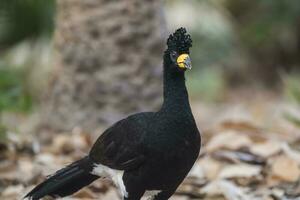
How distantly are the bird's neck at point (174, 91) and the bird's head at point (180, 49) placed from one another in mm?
68

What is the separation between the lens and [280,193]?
4.83 m

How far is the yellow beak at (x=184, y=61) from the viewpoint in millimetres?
3877

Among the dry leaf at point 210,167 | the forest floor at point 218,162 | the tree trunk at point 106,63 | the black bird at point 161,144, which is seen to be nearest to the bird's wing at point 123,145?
Result: the black bird at point 161,144

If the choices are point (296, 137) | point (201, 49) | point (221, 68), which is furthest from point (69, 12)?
point (221, 68)

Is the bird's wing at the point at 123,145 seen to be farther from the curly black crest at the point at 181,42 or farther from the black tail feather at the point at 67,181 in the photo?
the curly black crest at the point at 181,42

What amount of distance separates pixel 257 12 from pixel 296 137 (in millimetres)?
6700

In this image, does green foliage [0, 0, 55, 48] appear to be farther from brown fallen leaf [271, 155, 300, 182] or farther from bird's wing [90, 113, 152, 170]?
bird's wing [90, 113, 152, 170]

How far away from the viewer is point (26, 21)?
9023 millimetres

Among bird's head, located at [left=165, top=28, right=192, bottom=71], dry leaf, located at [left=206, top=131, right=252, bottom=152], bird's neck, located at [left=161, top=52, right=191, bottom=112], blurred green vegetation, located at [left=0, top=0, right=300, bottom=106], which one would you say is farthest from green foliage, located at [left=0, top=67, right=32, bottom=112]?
blurred green vegetation, located at [left=0, top=0, right=300, bottom=106]

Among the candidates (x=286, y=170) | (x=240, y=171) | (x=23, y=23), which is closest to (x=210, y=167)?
(x=240, y=171)

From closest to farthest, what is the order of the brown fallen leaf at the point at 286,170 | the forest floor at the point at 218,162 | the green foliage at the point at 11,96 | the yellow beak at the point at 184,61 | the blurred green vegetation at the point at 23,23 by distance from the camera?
the yellow beak at the point at 184,61 → the forest floor at the point at 218,162 → the brown fallen leaf at the point at 286,170 → the green foliage at the point at 11,96 → the blurred green vegetation at the point at 23,23

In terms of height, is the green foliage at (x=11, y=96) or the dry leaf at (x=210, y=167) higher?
the green foliage at (x=11, y=96)

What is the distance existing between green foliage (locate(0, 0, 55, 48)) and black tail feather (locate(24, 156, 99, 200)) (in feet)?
14.1

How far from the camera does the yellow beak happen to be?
3877 millimetres
